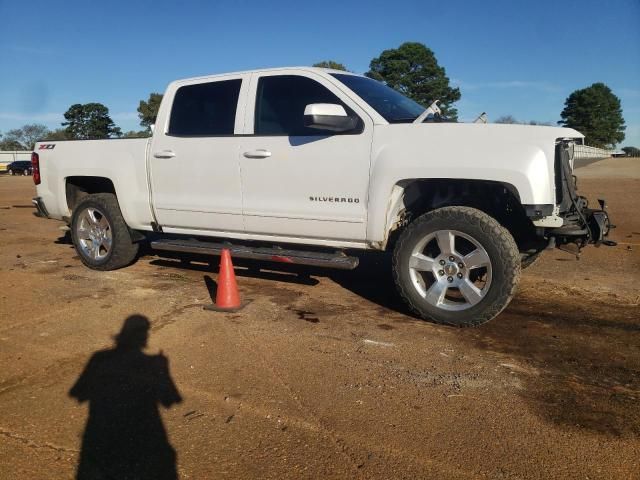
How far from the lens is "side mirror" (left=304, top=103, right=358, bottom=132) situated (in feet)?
14.3

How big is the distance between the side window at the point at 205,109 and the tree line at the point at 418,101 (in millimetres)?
22086

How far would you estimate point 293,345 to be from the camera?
4.06 meters

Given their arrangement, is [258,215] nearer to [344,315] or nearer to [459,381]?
[344,315]

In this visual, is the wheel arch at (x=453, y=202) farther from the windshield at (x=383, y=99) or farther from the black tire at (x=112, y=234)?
the black tire at (x=112, y=234)

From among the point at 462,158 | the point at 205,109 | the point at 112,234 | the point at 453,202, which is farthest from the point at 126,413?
the point at 112,234

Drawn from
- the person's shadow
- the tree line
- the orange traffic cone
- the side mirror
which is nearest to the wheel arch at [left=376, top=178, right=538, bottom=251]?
the side mirror

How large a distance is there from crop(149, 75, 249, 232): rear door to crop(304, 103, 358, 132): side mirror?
111 cm

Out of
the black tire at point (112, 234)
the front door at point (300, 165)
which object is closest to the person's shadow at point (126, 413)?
the front door at point (300, 165)

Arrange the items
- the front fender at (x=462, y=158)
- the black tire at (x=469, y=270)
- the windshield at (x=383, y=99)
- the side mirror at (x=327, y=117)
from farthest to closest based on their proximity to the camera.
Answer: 1. the windshield at (x=383, y=99)
2. the side mirror at (x=327, y=117)
3. the black tire at (x=469, y=270)
4. the front fender at (x=462, y=158)

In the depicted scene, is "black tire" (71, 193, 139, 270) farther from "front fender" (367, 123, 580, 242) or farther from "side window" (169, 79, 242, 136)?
"front fender" (367, 123, 580, 242)

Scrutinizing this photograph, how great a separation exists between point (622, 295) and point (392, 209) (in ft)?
9.02

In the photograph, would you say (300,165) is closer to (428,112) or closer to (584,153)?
Answer: (428,112)

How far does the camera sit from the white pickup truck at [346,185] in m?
4.21

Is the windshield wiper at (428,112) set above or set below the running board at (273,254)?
above
